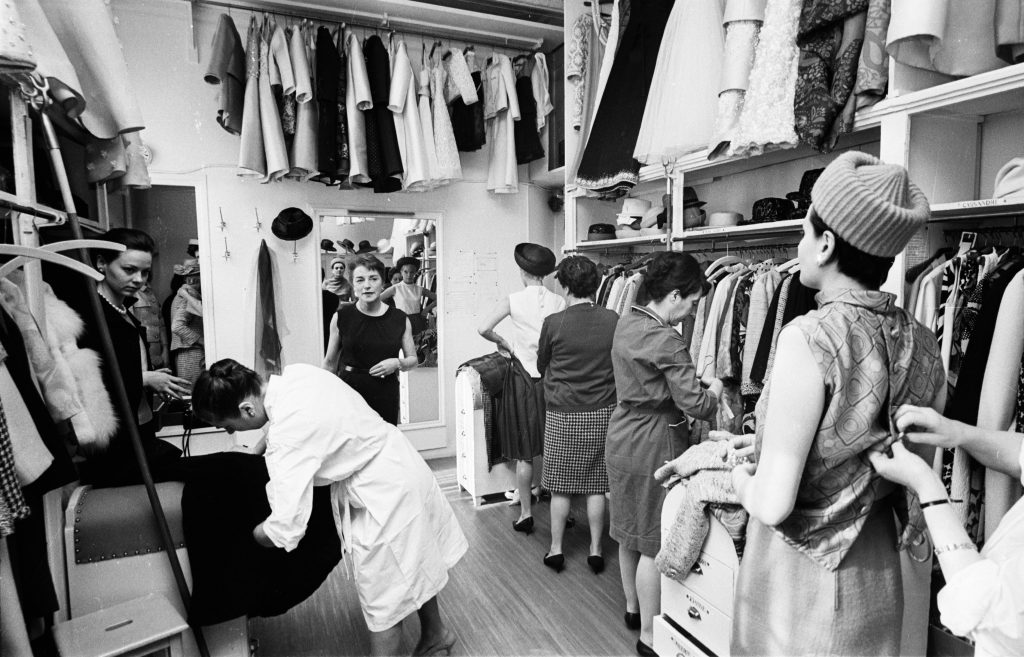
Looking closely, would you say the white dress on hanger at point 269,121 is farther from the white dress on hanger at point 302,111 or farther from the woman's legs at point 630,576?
the woman's legs at point 630,576

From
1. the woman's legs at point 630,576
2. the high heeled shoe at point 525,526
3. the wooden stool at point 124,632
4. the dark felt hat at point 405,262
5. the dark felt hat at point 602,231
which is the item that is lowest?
the high heeled shoe at point 525,526

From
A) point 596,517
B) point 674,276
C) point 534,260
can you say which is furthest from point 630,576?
point 534,260

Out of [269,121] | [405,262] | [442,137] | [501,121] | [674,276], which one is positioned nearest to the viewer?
[674,276]

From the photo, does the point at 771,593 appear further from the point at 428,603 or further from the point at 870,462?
the point at 428,603

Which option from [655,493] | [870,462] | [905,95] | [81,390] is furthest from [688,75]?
[81,390]

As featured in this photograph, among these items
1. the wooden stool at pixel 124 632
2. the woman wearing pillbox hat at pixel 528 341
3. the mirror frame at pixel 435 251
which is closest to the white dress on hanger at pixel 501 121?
the mirror frame at pixel 435 251

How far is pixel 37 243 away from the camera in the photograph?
61.5 inches

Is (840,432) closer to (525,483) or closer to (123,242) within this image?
(123,242)

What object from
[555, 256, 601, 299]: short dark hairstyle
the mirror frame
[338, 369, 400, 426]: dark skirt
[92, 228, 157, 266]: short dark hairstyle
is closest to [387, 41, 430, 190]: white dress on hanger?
the mirror frame

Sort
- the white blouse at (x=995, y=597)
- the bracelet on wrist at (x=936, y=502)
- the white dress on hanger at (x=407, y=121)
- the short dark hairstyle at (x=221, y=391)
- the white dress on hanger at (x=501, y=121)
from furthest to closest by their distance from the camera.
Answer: the white dress on hanger at (x=501, y=121)
the white dress on hanger at (x=407, y=121)
the short dark hairstyle at (x=221, y=391)
the bracelet on wrist at (x=936, y=502)
the white blouse at (x=995, y=597)

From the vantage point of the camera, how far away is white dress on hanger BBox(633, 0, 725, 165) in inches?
101

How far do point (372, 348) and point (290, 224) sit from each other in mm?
1246

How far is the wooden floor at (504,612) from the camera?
7.20 ft

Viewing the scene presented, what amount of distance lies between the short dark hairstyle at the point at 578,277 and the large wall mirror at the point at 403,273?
6.56 ft
